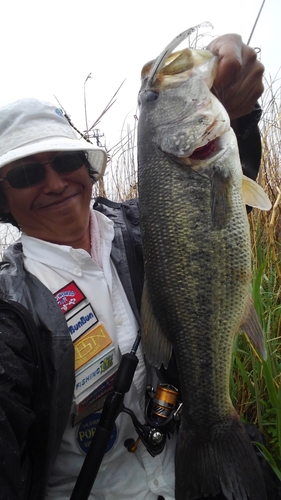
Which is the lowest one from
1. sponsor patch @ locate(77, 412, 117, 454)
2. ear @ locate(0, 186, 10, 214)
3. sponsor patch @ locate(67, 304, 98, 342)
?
sponsor patch @ locate(77, 412, 117, 454)

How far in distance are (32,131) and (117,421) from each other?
150 cm

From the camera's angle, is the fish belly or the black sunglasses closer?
the fish belly

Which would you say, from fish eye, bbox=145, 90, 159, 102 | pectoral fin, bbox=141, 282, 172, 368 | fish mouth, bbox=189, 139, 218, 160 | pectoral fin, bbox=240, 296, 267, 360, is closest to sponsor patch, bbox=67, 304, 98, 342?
pectoral fin, bbox=141, 282, 172, 368

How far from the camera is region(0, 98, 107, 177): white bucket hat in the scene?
1938mm

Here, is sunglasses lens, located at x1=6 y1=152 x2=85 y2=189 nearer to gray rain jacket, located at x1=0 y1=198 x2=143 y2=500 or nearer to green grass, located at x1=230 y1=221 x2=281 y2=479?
gray rain jacket, located at x1=0 y1=198 x2=143 y2=500

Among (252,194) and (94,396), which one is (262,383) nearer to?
(94,396)

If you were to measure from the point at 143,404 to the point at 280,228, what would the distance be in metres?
2.31

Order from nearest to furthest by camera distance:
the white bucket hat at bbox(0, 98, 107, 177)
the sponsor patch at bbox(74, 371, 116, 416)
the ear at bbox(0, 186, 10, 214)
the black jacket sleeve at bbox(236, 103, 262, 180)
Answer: the sponsor patch at bbox(74, 371, 116, 416) → the white bucket hat at bbox(0, 98, 107, 177) → the black jacket sleeve at bbox(236, 103, 262, 180) → the ear at bbox(0, 186, 10, 214)

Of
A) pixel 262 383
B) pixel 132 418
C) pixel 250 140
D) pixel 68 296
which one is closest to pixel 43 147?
pixel 68 296

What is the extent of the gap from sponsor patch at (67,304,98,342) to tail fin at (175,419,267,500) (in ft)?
2.13

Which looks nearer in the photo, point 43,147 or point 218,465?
point 218,465

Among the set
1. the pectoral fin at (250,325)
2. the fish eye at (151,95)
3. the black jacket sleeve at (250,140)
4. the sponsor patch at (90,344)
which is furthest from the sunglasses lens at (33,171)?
the pectoral fin at (250,325)

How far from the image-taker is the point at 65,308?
1890 millimetres

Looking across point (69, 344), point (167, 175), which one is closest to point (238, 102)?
point (167, 175)
